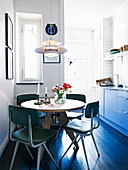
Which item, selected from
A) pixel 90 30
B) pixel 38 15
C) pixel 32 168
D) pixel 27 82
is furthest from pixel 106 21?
pixel 32 168

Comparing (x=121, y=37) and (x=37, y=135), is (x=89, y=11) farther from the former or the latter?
(x=37, y=135)

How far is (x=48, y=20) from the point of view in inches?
125

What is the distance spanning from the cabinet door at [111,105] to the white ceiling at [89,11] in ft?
7.25

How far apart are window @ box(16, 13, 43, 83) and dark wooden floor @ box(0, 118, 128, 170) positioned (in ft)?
5.09

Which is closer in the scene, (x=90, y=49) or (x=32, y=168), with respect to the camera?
(x=32, y=168)

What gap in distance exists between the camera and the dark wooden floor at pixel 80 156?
1791mm

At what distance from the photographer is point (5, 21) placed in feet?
7.79

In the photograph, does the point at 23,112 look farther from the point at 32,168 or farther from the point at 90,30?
the point at 90,30

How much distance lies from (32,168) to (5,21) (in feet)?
7.54

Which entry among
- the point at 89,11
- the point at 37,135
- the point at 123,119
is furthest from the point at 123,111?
the point at 89,11

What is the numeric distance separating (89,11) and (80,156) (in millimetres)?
3657

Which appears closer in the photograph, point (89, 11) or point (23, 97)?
point (23, 97)

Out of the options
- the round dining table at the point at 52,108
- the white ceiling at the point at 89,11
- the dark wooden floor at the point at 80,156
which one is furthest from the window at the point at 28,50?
the dark wooden floor at the point at 80,156

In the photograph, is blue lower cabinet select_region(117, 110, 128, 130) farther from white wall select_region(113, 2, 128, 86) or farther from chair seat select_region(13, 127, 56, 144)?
chair seat select_region(13, 127, 56, 144)
